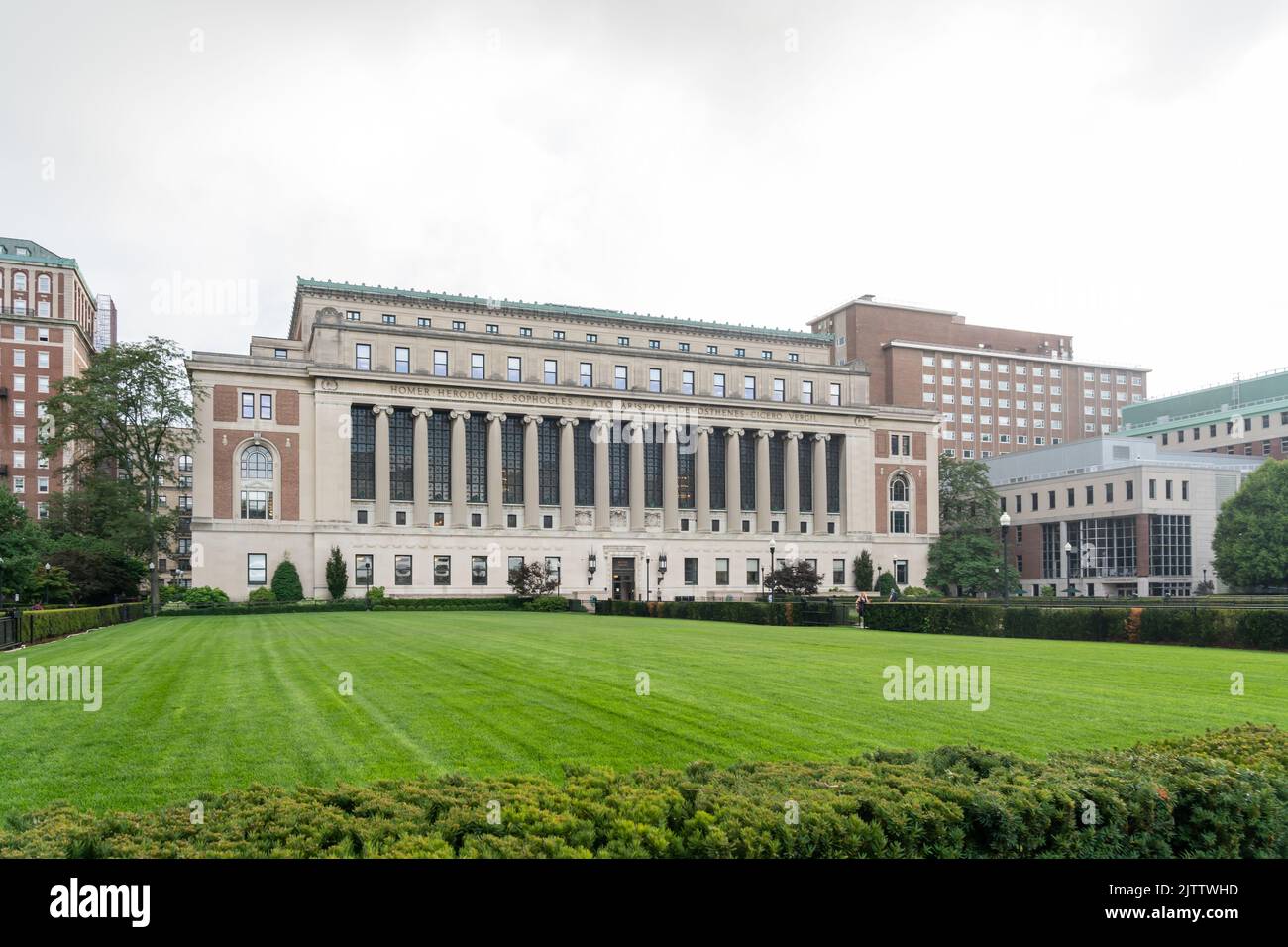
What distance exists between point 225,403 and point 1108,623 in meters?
67.6

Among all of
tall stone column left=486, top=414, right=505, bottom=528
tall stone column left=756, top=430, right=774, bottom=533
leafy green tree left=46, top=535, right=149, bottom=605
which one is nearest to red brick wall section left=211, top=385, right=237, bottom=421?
leafy green tree left=46, top=535, right=149, bottom=605

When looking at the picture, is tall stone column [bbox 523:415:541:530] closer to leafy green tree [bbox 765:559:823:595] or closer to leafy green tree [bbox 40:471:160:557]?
leafy green tree [bbox 765:559:823:595]

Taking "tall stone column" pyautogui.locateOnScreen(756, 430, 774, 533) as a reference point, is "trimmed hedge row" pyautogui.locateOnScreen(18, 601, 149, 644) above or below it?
below

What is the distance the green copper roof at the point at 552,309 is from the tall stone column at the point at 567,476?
41.4ft

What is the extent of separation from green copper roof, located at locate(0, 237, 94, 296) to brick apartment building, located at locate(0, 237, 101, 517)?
10cm

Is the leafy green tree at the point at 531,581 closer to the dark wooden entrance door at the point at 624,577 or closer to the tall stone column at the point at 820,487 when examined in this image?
the dark wooden entrance door at the point at 624,577

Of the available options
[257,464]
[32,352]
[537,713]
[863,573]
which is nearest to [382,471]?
[257,464]

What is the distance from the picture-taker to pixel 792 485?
9400 centimetres

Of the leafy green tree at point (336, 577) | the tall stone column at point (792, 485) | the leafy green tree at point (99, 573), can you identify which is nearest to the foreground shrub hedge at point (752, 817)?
the leafy green tree at point (99, 573)

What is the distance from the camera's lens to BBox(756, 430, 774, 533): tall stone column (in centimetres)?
9275

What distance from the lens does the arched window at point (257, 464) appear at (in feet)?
249
